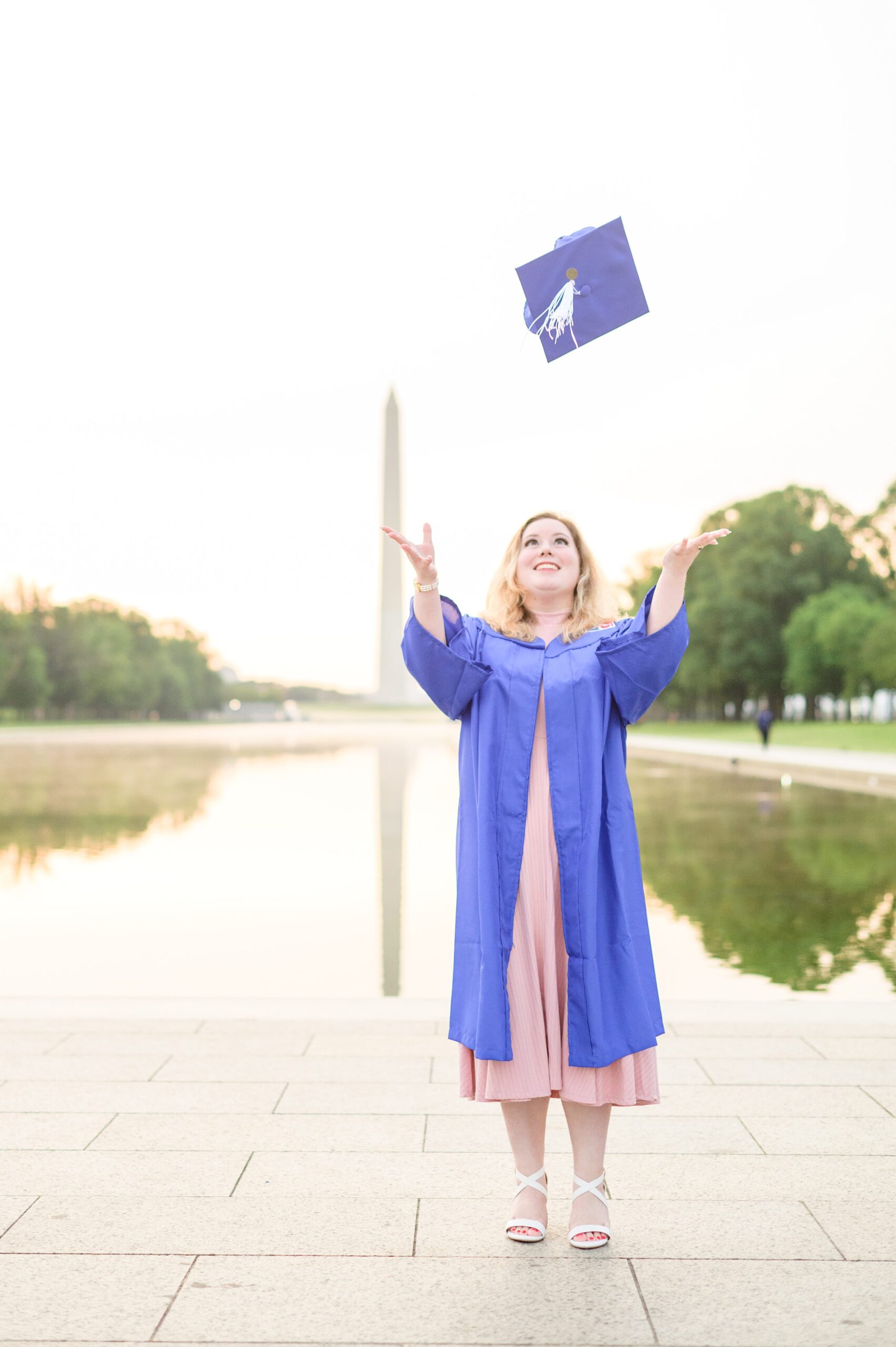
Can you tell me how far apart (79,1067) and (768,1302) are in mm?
2820

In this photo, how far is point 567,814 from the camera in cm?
331

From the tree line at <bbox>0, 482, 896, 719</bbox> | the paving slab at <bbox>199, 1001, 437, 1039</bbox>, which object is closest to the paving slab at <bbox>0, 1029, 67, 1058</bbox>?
the paving slab at <bbox>199, 1001, 437, 1039</bbox>

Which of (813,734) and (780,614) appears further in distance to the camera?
(780,614)

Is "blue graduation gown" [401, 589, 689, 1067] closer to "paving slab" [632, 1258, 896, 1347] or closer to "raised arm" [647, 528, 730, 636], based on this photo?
"raised arm" [647, 528, 730, 636]

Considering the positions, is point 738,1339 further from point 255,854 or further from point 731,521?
point 731,521

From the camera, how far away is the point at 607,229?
375 centimetres

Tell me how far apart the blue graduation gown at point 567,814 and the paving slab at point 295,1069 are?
145 centimetres

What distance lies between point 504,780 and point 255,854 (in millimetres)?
9649

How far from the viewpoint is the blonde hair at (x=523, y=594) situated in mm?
3584

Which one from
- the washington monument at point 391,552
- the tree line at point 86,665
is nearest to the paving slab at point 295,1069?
the washington monument at point 391,552

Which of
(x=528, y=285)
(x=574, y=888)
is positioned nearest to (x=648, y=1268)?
(x=574, y=888)

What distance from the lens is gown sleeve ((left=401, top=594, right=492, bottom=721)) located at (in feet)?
11.2

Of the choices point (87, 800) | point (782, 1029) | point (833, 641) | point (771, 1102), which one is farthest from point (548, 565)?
point (833, 641)

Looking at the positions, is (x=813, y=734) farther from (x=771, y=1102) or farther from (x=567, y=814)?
(x=567, y=814)
